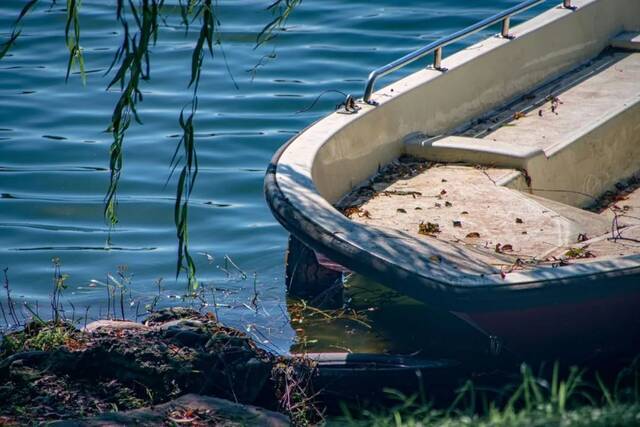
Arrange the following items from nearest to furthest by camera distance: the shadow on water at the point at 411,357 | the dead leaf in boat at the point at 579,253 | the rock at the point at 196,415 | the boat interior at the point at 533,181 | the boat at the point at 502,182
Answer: the rock at the point at 196,415
the boat at the point at 502,182
the shadow on water at the point at 411,357
the dead leaf in boat at the point at 579,253
the boat interior at the point at 533,181

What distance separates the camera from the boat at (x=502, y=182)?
6.24 metres

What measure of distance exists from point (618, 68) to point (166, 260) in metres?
4.35

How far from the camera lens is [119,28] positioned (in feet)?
53.6

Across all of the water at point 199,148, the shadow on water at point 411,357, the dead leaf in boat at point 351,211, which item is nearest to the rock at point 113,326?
the shadow on water at point 411,357

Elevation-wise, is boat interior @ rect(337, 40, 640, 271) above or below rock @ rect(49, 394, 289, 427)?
above

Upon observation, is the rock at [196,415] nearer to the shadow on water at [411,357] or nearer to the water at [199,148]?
the shadow on water at [411,357]

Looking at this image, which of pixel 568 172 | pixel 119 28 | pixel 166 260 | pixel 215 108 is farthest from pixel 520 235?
pixel 119 28

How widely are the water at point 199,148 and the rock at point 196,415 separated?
2021 millimetres

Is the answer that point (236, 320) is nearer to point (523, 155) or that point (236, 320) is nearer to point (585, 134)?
point (523, 155)

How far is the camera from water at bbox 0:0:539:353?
29.5 feet

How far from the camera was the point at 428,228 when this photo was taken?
7.27 meters

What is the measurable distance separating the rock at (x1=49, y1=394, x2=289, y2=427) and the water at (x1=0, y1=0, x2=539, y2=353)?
2.02 metres

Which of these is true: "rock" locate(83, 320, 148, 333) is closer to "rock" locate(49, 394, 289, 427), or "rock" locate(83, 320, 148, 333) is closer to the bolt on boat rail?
"rock" locate(49, 394, 289, 427)

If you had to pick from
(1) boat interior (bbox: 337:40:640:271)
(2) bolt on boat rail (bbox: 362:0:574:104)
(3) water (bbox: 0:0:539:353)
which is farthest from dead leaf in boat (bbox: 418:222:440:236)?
(2) bolt on boat rail (bbox: 362:0:574:104)
